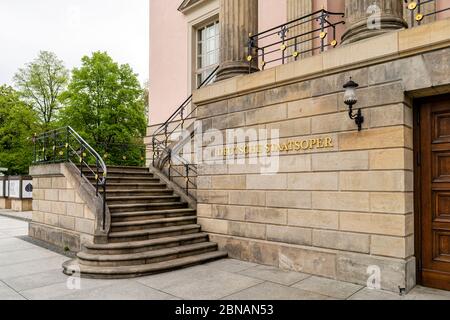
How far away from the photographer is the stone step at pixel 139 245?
707cm

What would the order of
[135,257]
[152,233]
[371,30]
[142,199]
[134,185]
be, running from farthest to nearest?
1. [134,185]
2. [142,199]
3. [152,233]
4. [135,257]
5. [371,30]

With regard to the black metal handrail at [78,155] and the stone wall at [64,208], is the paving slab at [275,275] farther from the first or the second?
the black metal handrail at [78,155]

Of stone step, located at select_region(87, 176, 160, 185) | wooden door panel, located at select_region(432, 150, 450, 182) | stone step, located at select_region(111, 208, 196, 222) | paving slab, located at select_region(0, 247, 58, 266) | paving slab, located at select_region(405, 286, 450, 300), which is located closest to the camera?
paving slab, located at select_region(405, 286, 450, 300)

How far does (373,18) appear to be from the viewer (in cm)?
636

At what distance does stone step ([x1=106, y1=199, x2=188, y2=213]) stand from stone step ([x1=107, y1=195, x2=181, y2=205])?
0.69ft

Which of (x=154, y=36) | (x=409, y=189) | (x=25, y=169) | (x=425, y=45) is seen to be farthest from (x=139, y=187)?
(x=25, y=169)

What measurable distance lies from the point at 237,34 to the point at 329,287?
6.14 meters

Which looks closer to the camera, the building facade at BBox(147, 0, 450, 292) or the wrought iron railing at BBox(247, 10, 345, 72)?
the building facade at BBox(147, 0, 450, 292)

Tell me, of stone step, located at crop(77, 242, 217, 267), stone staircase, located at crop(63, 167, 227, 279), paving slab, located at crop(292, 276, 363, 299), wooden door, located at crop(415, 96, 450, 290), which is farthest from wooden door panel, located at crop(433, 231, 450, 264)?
stone step, located at crop(77, 242, 217, 267)

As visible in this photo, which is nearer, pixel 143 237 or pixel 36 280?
pixel 36 280

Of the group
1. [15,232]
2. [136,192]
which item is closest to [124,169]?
[136,192]

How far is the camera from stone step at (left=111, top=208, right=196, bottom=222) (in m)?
8.14

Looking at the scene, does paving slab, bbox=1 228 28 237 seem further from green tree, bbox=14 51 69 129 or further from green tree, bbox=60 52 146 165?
green tree, bbox=14 51 69 129

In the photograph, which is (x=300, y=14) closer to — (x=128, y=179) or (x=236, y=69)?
(x=236, y=69)
